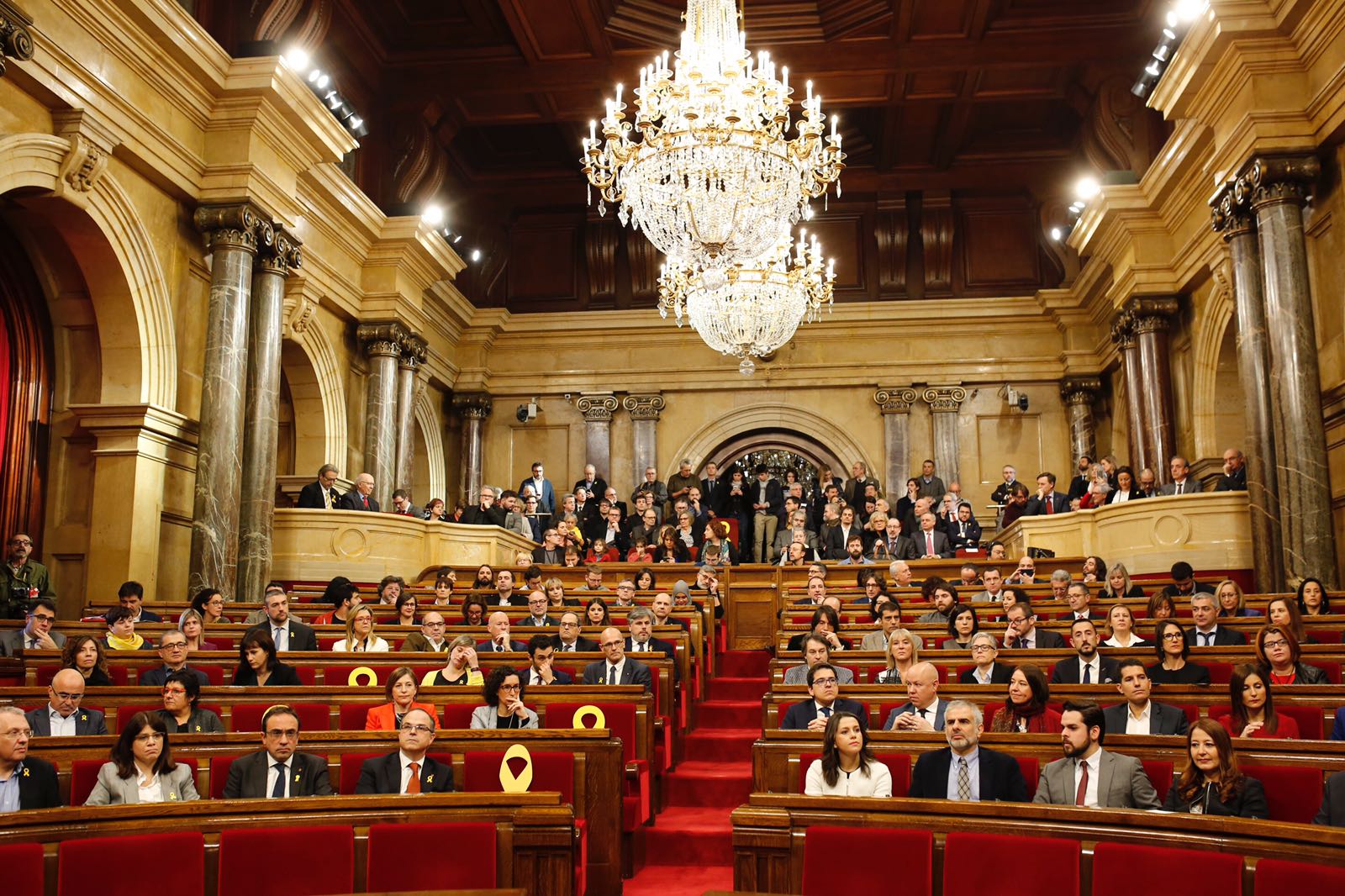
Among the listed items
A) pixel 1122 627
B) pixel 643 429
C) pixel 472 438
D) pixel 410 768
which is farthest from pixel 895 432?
pixel 410 768

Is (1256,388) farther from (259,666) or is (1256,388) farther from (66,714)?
(66,714)

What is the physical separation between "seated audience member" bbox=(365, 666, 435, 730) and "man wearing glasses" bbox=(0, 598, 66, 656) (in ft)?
7.42

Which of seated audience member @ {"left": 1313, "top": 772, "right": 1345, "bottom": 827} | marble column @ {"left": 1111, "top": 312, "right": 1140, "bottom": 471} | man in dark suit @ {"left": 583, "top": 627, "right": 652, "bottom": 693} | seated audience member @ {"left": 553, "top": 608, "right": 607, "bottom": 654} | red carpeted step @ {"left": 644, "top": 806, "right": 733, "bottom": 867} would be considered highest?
marble column @ {"left": 1111, "top": 312, "right": 1140, "bottom": 471}

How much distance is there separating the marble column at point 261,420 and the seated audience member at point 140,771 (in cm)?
571

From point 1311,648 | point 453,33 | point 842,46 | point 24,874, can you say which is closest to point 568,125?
point 453,33

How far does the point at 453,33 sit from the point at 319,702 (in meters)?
9.46

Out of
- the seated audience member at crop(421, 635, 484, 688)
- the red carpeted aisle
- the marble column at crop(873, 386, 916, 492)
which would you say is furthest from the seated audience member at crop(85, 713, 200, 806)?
the marble column at crop(873, 386, 916, 492)

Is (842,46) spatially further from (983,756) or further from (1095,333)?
(983,756)

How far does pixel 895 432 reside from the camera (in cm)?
1538

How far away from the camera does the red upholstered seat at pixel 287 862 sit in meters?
3.17

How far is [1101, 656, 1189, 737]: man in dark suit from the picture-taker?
14.8 ft

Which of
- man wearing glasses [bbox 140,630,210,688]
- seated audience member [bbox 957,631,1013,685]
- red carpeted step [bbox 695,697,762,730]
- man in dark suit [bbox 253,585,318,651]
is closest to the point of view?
seated audience member [bbox 957,631,1013,685]

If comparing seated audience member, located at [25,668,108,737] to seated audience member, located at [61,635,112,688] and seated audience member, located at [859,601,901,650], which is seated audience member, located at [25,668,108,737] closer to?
seated audience member, located at [61,635,112,688]

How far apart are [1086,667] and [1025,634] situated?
2.60ft
